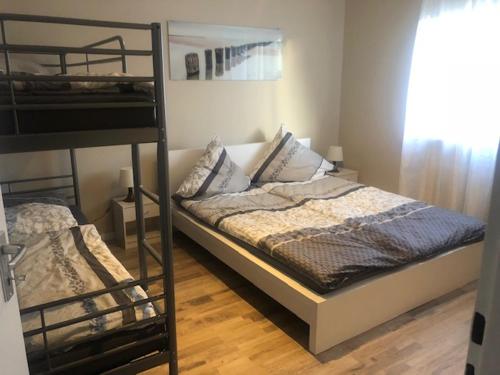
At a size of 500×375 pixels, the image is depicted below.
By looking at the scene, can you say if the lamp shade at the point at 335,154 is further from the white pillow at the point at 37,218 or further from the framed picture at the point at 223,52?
the white pillow at the point at 37,218

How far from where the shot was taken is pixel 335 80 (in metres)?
4.86

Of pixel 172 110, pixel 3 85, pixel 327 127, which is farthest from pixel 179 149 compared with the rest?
pixel 3 85

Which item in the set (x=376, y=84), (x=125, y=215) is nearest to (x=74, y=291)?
(x=125, y=215)

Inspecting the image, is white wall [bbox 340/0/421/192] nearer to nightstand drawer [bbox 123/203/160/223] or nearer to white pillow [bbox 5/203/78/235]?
nightstand drawer [bbox 123/203/160/223]

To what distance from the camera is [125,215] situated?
11.4 feet

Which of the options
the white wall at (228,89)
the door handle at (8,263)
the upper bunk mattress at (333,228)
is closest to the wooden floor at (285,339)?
the upper bunk mattress at (333,228)

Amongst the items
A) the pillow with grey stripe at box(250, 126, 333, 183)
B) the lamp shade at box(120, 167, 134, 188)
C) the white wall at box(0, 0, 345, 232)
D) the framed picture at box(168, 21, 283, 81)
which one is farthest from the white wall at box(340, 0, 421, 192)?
the lamp shade at box(120, 167, 134, 188)

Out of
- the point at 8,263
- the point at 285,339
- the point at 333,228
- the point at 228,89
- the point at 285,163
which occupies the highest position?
the point at 228,89

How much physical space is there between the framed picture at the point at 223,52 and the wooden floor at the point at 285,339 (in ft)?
6.91

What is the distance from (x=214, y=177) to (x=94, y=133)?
7.68ft

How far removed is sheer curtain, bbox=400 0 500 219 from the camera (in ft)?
11.0

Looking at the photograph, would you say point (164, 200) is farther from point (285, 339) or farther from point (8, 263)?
point (285, 339)

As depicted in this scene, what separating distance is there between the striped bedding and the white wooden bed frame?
90 centimetres

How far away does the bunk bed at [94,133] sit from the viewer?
50.1 inches
